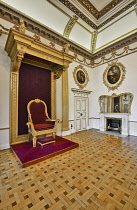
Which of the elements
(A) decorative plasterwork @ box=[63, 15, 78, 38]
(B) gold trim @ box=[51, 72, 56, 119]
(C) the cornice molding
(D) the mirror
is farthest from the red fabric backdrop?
(D) the mirror

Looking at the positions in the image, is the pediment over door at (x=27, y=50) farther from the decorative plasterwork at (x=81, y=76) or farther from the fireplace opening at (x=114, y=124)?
the fireplace opening at (x=114, y=124)

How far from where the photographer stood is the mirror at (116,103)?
559 cm

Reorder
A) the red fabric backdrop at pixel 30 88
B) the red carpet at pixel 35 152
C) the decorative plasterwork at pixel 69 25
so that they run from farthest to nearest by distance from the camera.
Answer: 1. the decorative plasterwork at pixel 69 25
2. the red fabric backdrop at pixel 30 88
3. the red carpet at pixel 35 152

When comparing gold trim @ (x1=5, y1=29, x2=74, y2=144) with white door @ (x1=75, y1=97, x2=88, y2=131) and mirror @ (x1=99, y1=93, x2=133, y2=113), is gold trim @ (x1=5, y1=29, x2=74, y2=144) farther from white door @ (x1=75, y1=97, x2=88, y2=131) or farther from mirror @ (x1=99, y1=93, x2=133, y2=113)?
mirror @ (x1=99, y1=93, x2=133, y2=113)

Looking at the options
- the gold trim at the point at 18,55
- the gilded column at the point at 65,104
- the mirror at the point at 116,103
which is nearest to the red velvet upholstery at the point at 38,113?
the gold trim at the point at 18,55

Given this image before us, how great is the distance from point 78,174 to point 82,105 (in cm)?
459

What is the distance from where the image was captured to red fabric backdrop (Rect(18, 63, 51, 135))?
4.03 m

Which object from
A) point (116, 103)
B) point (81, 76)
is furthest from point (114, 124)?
point (81, 76)

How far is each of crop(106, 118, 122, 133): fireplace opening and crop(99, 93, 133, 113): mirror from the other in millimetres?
538

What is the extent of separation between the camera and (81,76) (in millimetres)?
6398

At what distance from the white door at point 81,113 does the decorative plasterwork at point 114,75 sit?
173 cm

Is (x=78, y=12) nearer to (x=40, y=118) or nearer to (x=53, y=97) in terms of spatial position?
(x=53, y=97)

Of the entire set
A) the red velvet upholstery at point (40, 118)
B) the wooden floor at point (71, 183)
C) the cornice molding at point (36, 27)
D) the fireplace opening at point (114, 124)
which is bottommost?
the wooden floor at point (71, 183)

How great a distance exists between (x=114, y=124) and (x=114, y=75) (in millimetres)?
2873
